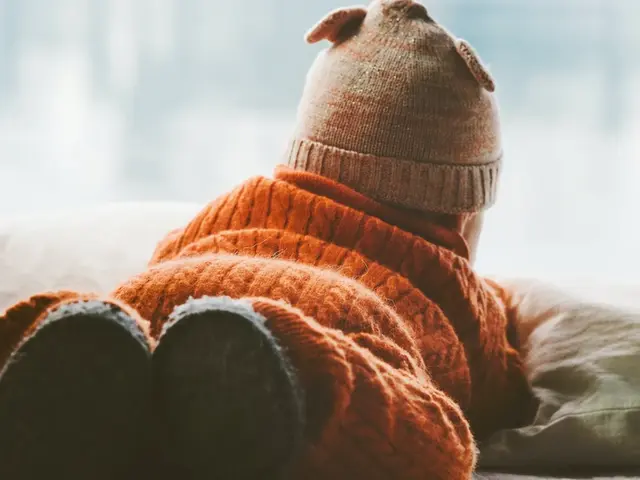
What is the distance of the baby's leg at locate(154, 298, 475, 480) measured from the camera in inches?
18.6

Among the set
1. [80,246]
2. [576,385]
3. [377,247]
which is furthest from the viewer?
[80,246]

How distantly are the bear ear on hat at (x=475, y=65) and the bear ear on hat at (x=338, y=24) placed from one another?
4.3 inches

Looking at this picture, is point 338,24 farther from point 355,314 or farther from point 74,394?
point 74,394

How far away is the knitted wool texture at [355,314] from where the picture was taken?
0.52m

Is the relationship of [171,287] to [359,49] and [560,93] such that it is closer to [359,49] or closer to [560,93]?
[359,49]

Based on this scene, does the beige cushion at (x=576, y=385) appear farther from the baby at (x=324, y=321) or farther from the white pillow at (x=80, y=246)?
the white pillow at (x=80, y=246)

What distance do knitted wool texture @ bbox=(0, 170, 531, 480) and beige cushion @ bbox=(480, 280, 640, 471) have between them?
4 cm

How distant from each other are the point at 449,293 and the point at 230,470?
36 centimetres

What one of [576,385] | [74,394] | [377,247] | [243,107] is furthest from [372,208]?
[243,107]

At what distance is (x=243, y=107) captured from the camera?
4.75 feet

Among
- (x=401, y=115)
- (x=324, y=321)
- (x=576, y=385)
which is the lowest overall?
(x=576, y=385)

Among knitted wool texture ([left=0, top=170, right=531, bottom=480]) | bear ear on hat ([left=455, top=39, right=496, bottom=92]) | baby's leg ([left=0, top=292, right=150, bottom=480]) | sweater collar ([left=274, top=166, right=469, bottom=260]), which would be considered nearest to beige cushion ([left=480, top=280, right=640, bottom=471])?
knitted wool texture ([left=0, top=170, right=531, bottom=480])

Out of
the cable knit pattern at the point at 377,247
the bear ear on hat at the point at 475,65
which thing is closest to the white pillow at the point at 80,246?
the cable knit pattern at the point at 377,247

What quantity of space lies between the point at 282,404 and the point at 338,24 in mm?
499
